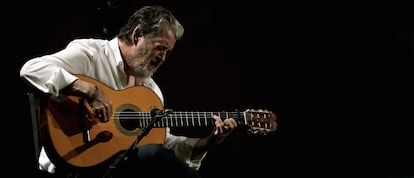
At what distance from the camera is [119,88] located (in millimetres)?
2193

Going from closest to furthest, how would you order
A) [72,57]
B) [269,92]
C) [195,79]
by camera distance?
[72,57]
[195,79]
[269,92]

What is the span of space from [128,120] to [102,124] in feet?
0.45

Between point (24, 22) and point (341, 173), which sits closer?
point (24, 22)

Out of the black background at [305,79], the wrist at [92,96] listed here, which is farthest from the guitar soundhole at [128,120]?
the black background at [305,79]

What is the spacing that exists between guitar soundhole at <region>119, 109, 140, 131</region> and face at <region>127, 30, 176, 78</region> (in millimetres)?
288

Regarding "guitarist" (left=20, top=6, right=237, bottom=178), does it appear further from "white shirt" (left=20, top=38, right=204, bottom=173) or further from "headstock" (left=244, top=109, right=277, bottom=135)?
"headstock" (left=244, top=109, right=277, bottom=135)

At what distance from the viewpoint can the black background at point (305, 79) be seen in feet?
10.6

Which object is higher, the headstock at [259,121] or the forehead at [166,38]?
the forehead at [166,38]

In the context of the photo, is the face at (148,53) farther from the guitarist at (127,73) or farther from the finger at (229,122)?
the finger at (229,122)

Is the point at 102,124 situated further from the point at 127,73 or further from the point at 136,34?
the point at 136,34

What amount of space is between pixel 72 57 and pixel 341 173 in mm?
2248

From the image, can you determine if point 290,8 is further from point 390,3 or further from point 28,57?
point 28,57

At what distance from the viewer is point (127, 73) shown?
227 cm

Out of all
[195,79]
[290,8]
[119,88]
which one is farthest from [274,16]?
[119,88]
